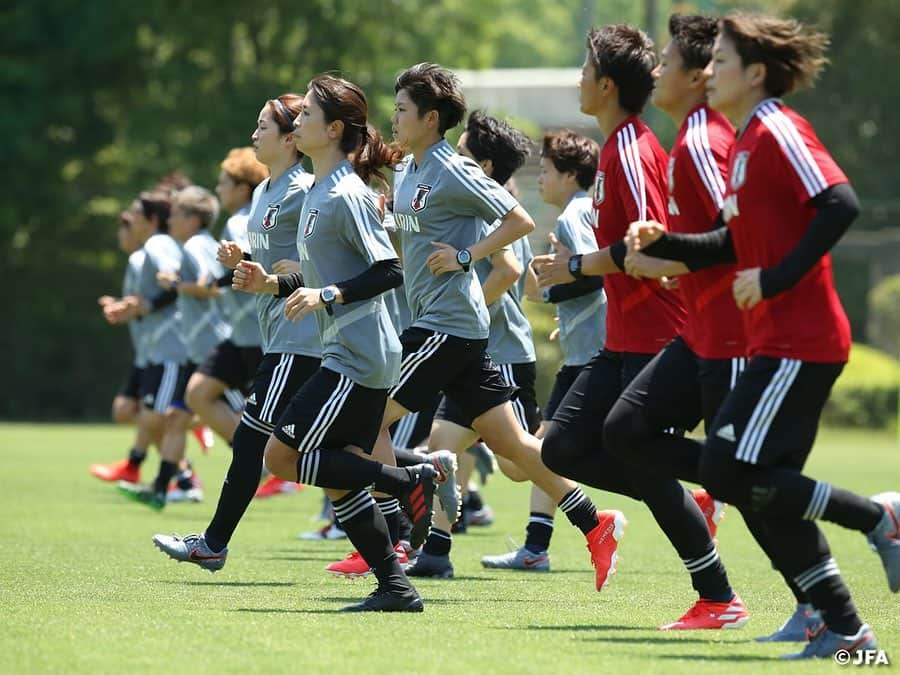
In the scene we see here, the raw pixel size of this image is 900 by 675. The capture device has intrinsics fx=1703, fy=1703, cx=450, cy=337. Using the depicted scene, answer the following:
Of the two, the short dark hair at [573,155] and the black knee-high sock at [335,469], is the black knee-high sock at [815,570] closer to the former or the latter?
the black knee-high sock at [335,469]

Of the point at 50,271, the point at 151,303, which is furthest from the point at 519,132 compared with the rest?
the point at 50,271

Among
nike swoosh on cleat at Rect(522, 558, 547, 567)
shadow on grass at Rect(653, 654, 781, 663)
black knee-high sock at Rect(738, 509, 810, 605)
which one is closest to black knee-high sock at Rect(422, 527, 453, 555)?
nike swoosh on cleat at Rect(522, 558, 547, 567)

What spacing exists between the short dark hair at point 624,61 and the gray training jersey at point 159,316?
7.36 meters

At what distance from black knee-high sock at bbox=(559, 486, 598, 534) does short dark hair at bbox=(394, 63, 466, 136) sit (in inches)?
76.7

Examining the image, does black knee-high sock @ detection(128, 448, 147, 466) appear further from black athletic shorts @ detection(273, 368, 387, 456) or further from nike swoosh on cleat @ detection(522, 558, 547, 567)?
black athletic shorts @ detection(273, 368, 387, 456)

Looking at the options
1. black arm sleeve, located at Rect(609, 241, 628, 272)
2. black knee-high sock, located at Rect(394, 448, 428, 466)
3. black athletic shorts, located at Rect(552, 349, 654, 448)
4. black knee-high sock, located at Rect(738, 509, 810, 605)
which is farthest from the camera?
black knee-high sock, located at Rect(394, 448, 428, 466)

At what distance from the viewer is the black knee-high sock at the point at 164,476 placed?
13258 millimetres

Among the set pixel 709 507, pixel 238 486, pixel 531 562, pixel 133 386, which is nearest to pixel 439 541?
pixel 531 562

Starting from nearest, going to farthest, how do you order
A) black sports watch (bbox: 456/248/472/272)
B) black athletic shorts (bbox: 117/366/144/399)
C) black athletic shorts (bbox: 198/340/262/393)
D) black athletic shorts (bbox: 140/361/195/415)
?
black sports watch (bbox: 456/248/472/272)
black athletic shorts (bbox: 198/340/262/393)
black athletic shorts (bbox: 140/361/195/415)
black athletic shorts (bbox: 117/366/144/399)

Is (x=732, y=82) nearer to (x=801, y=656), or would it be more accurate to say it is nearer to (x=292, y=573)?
(x=801, y=656)

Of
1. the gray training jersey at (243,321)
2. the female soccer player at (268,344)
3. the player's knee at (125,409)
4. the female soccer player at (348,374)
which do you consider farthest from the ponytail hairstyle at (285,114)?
the player's knee at (125,409)

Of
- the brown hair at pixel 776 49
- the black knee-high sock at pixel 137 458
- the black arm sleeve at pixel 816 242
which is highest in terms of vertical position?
the brown hair at pixel 776 49

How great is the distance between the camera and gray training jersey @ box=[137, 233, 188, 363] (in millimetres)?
14297

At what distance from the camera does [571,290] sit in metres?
9.41
